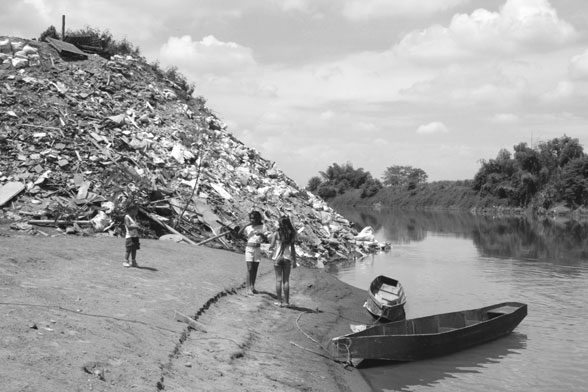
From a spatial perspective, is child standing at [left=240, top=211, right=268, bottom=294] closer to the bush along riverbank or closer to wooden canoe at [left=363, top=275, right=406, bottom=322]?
wooden canoe at [left=363, top=275, right=406, bottom=322]

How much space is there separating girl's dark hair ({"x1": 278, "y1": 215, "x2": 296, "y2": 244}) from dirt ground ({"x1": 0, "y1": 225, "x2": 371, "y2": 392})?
4.98 feet

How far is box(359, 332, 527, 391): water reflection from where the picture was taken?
8914 mm

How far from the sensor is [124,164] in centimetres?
1892

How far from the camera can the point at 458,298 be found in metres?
16.5

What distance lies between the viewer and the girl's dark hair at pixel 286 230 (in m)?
10.3

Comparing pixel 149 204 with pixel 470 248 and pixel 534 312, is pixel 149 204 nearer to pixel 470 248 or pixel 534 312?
pixel 534 312

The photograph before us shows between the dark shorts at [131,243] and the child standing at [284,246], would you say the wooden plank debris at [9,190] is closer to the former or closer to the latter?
the dark shorts at [131,243]

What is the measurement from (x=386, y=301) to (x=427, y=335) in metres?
3.58

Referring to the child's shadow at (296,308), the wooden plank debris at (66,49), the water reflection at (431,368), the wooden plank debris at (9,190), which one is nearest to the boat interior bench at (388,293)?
the child's shadow at (296,308)

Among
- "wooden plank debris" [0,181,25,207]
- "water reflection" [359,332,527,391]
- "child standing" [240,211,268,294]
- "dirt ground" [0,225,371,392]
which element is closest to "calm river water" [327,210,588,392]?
"water reflection" [359,332,527,391]

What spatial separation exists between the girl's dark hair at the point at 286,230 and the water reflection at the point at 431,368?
2.63 metres

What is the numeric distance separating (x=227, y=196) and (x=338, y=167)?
9310 centimetres

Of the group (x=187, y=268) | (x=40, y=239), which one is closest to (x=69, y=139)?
(x=40, y=239)

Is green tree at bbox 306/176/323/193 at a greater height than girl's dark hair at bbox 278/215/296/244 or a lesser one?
greater
